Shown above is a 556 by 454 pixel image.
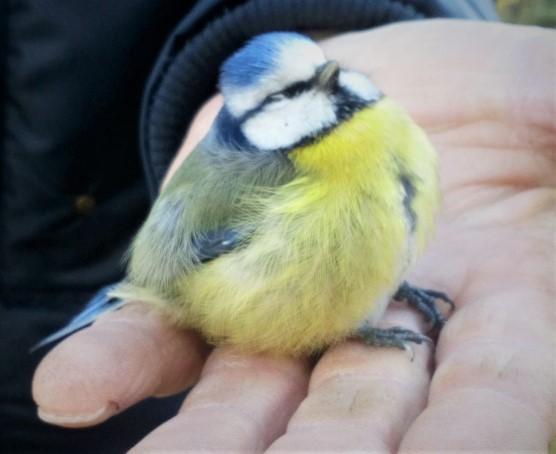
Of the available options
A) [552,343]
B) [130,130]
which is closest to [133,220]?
[130,130]

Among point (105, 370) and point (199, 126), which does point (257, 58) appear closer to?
point (105, 370)

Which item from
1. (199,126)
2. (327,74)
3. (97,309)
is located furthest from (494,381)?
(199,126)

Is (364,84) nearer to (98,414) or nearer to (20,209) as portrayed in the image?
(98,414)

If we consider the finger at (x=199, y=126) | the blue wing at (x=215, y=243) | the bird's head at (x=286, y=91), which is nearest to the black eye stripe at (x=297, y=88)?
the bird's head at (x=286, y=91)

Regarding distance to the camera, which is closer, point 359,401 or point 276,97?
point 359,401

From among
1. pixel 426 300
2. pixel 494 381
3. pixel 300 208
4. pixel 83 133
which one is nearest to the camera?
pixel 494 381
